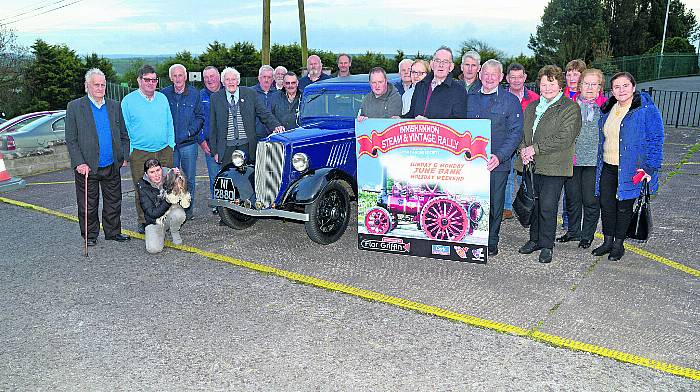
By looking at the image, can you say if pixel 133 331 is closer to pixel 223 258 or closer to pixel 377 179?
pixel 223 258

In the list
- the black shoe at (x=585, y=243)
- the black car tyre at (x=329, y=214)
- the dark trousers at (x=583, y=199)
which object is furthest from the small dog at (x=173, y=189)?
the black shoe at (x=585, y=243)

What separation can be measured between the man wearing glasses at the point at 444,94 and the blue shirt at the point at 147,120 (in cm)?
328

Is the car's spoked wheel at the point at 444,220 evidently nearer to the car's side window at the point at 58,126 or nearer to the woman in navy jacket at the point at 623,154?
the woman in navy jacket at the point at 623,154

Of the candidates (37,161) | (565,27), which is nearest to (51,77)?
(37,161)

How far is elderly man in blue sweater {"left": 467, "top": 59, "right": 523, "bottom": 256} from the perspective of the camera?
5.96 m

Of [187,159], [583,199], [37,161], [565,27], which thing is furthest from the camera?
[565,27]

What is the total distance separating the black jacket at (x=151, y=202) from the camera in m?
6.70

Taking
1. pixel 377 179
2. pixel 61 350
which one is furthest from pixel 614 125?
pixel 61 350

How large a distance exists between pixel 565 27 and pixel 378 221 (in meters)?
49.2

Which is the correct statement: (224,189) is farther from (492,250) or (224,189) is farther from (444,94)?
(492,250)

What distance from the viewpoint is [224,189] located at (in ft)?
23.6

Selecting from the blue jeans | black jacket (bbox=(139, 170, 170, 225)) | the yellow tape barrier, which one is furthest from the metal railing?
black jacket (bbox=(139, 170, 170, 225))

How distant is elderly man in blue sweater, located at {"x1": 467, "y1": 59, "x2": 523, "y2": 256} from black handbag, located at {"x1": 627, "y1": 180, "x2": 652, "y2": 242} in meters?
1.37

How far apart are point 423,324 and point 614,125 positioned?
3148 mm
